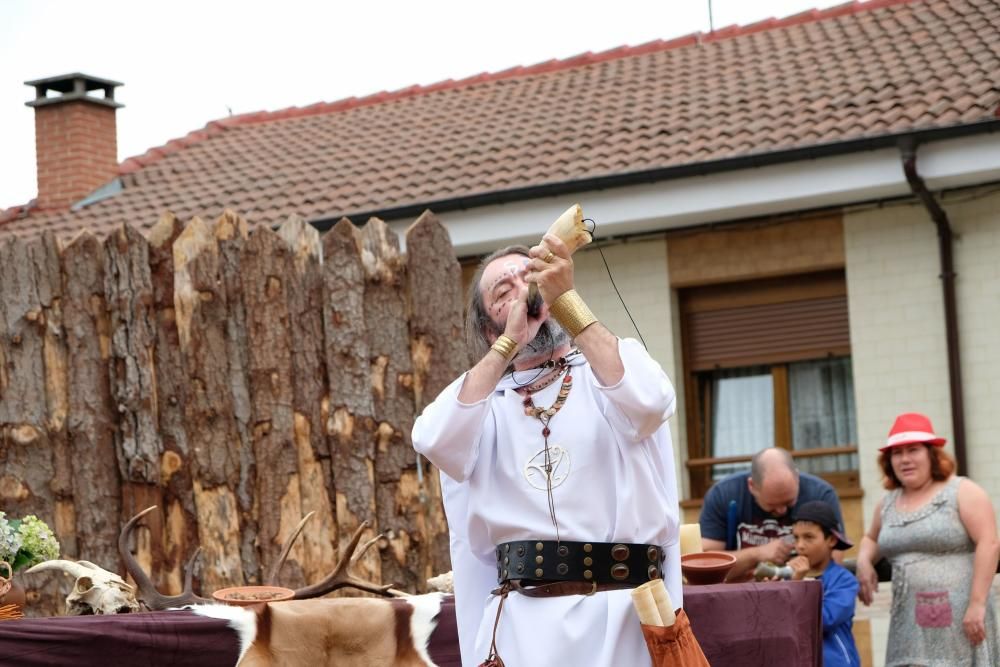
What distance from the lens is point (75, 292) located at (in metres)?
6.61

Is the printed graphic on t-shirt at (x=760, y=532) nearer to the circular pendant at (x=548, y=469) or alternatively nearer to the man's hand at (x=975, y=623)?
the man's hand at (x=975, y=623)

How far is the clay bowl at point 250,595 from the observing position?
4.35 m

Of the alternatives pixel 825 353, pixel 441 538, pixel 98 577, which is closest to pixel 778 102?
pixel 825 353

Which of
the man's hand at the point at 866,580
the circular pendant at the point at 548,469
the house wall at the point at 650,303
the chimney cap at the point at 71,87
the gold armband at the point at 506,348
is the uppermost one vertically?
the chimney cap at the point at 71,87

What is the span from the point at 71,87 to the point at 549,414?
13497 mm

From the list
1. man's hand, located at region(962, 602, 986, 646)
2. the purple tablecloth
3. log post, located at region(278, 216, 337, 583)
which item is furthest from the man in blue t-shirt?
the purple tablecloth

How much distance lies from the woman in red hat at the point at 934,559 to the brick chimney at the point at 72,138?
10.8m

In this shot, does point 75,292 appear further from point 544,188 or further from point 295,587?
point 544,188

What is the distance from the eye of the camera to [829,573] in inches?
253

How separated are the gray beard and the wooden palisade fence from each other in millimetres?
3063

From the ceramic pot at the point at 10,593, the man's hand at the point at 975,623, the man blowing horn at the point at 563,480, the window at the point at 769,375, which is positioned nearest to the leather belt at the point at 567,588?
the man blowing horn at the point at 563,480

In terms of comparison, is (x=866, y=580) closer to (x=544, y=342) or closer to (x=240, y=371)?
(x=240, y=371)

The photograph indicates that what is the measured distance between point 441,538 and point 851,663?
179 cm

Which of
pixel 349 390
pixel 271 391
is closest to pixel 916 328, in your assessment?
pixel 349 390
